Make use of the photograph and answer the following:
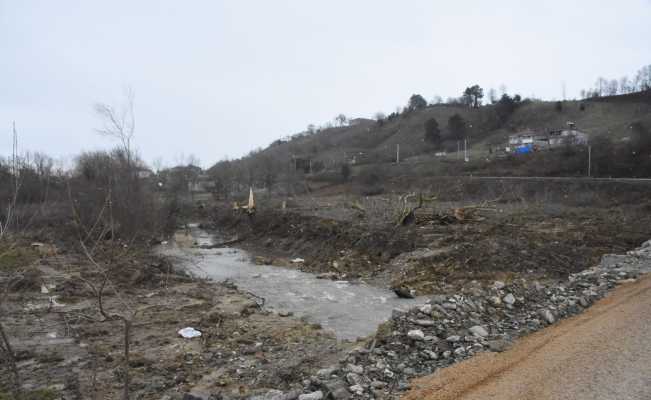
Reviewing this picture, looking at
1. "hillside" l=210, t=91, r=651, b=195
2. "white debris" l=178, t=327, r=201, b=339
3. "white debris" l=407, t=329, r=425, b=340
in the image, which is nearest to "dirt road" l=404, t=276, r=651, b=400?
"white debris" l=407, t=329, r=425, b=340

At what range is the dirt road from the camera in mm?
3764

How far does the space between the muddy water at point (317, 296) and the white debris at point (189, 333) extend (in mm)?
2524

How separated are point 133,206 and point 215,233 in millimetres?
11193

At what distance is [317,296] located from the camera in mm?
11531

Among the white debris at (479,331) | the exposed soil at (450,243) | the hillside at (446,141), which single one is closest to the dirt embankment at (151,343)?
the white debris at (479,331)

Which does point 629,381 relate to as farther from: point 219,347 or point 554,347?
point 219,347

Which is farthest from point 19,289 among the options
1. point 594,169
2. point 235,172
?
point 235,172

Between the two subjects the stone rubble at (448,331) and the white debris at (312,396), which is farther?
the stone rubble at (448,331)

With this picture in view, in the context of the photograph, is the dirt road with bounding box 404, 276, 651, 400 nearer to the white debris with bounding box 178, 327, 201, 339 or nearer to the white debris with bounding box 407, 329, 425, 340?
the white debris with bounding box 407, 329, 425, 340

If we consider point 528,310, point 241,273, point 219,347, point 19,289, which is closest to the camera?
point 528,310

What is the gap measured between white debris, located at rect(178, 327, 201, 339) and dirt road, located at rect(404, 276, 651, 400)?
4.77 meters

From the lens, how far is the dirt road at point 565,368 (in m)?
3.76

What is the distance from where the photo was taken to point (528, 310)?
6.45m

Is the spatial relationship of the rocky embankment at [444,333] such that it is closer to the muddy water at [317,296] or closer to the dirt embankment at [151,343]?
the dirt embankment at [151,343]
